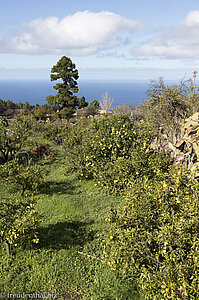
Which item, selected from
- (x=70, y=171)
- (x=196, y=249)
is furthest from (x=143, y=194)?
(x=70, y=171)

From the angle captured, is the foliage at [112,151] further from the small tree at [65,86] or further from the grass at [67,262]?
the small tree at [65,86]

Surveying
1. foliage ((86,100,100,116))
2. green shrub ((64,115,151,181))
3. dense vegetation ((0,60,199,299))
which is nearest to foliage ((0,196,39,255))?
dense vegetation ((0,60,199,299))

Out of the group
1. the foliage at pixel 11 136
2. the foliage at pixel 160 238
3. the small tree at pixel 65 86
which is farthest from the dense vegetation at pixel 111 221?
the small tree at pixel 65 86

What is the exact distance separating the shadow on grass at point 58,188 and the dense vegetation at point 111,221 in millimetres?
41

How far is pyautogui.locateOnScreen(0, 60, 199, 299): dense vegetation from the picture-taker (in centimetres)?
374

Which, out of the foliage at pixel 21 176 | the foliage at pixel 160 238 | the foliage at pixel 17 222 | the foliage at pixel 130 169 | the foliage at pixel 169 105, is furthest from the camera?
the foliage at pixel 169 105

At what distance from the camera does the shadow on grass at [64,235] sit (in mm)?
5754

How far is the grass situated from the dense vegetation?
22 mm

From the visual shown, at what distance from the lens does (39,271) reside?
15.7 ft

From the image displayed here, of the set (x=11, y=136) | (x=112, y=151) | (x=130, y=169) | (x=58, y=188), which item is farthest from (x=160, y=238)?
(x=11, y=136)

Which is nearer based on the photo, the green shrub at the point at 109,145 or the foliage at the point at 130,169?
the foliage at the point at 130,169

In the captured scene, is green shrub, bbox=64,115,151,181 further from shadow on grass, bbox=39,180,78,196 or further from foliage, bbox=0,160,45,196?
foliage, bbox=0,160,45,196

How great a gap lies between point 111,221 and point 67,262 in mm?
1594

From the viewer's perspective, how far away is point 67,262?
5102mm
